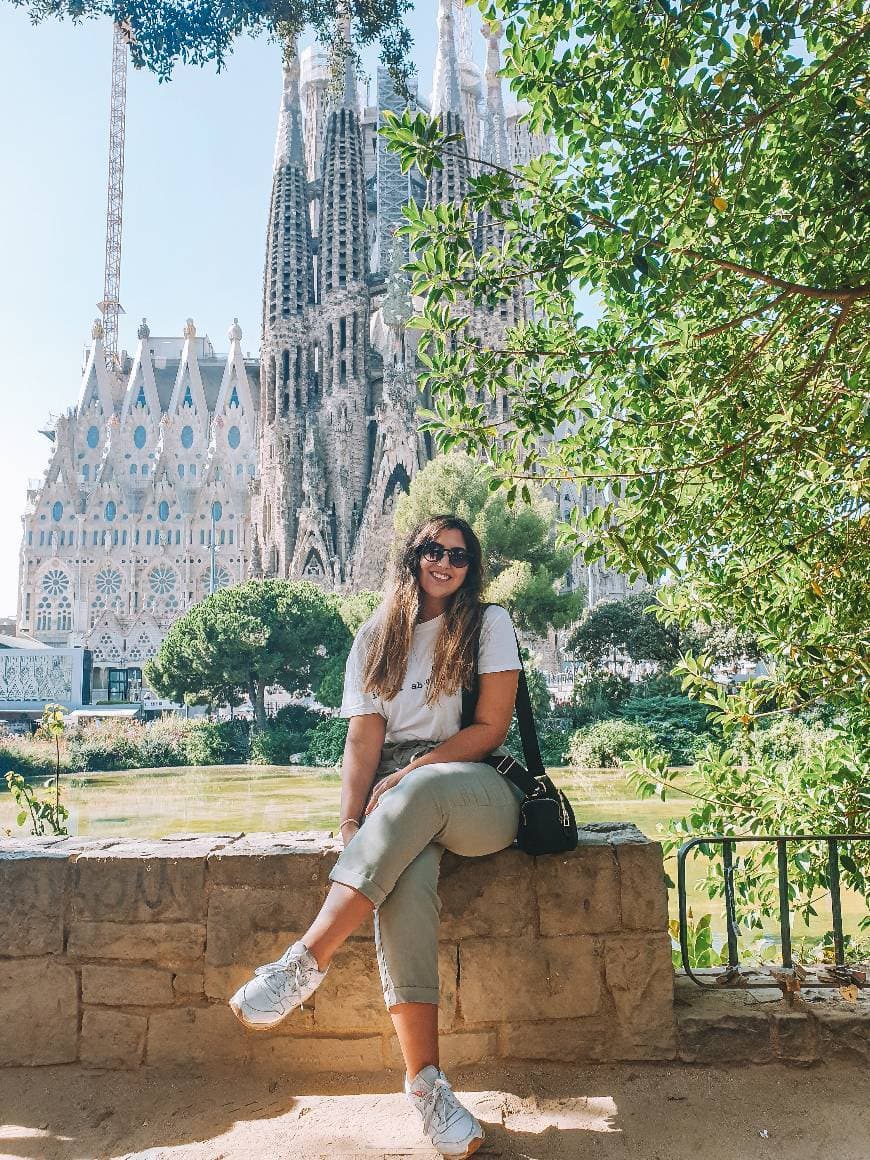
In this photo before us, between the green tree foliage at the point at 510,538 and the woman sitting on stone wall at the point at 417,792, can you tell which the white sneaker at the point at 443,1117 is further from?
the green tree foliage at the point at 510,538

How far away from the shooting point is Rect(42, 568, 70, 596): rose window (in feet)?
152

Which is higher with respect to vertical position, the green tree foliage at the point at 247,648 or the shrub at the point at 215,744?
the green tree foliage at the point at 247,648

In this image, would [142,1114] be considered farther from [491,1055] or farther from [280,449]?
[280,449]

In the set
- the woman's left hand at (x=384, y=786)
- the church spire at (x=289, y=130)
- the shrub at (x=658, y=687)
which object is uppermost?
the church spire at (x=289, y=130)

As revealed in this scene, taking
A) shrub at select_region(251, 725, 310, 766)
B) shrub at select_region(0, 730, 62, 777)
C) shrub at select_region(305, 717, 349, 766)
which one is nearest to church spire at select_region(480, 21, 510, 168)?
shrub at select_region(305, 717, 349, 766)

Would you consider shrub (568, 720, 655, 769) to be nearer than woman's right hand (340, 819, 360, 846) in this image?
No

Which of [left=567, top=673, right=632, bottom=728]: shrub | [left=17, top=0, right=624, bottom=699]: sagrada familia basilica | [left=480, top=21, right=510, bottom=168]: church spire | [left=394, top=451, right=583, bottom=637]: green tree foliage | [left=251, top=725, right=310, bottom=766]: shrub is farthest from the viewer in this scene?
[left=480, top=21, right=510, bottom=168]: church spire

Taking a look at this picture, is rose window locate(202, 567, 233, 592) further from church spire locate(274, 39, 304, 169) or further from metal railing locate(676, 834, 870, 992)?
metal railing locate(676, 834, 870, 992)


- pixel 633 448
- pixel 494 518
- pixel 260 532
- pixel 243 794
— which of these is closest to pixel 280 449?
pixel 260 532

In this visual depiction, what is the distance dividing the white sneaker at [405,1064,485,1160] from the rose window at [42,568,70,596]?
1907 inches

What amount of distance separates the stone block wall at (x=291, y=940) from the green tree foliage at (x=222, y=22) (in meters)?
10.2

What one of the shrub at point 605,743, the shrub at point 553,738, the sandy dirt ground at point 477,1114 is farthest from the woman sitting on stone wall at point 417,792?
the shrub at point 605,743

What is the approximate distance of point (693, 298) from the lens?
2.64 m

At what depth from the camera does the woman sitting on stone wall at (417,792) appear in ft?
5.89
